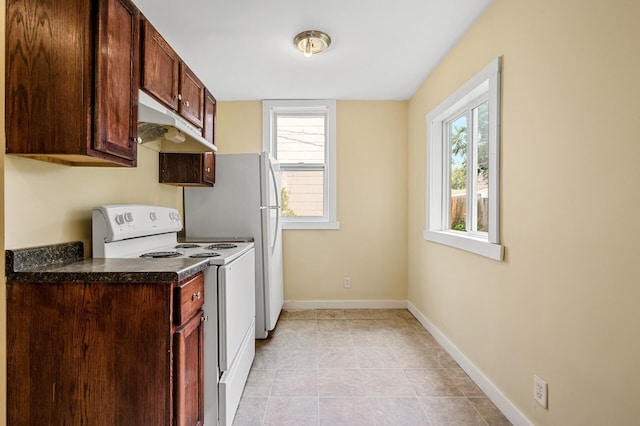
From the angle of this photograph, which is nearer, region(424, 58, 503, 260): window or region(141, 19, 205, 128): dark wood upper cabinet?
region(141, 19, 205, 128): dark wood upper cabinet

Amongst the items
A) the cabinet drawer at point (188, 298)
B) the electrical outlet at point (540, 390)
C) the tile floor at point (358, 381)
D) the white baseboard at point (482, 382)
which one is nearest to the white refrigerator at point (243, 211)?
the tile floor at point (358, 381)

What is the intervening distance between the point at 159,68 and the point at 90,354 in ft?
4.78

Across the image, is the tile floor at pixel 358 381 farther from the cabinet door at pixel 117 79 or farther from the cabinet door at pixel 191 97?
the cabinet door at pixel 191 97

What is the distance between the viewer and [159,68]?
184cm

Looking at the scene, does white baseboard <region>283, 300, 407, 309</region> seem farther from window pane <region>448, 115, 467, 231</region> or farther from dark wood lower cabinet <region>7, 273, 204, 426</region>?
dark wood lower cabinet <region>7, 273, 204, 426</region>

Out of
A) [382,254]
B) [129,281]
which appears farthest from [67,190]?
[382,254]

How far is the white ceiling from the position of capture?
2018 mm

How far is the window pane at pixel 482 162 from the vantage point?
7.69 feet

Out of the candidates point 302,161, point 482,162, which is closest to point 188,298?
point 482,162

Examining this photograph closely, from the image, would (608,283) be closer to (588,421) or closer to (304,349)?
(588,421)

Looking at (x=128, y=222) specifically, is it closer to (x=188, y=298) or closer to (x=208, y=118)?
(x=188, y=298)

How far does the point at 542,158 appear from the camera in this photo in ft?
5.08

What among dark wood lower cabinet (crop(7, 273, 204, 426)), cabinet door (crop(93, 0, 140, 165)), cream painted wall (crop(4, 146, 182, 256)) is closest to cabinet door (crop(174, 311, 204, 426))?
dark wood lower cabinet (crop(7, 273, 204, 426))

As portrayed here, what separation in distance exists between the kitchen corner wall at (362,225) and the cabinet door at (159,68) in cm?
166
